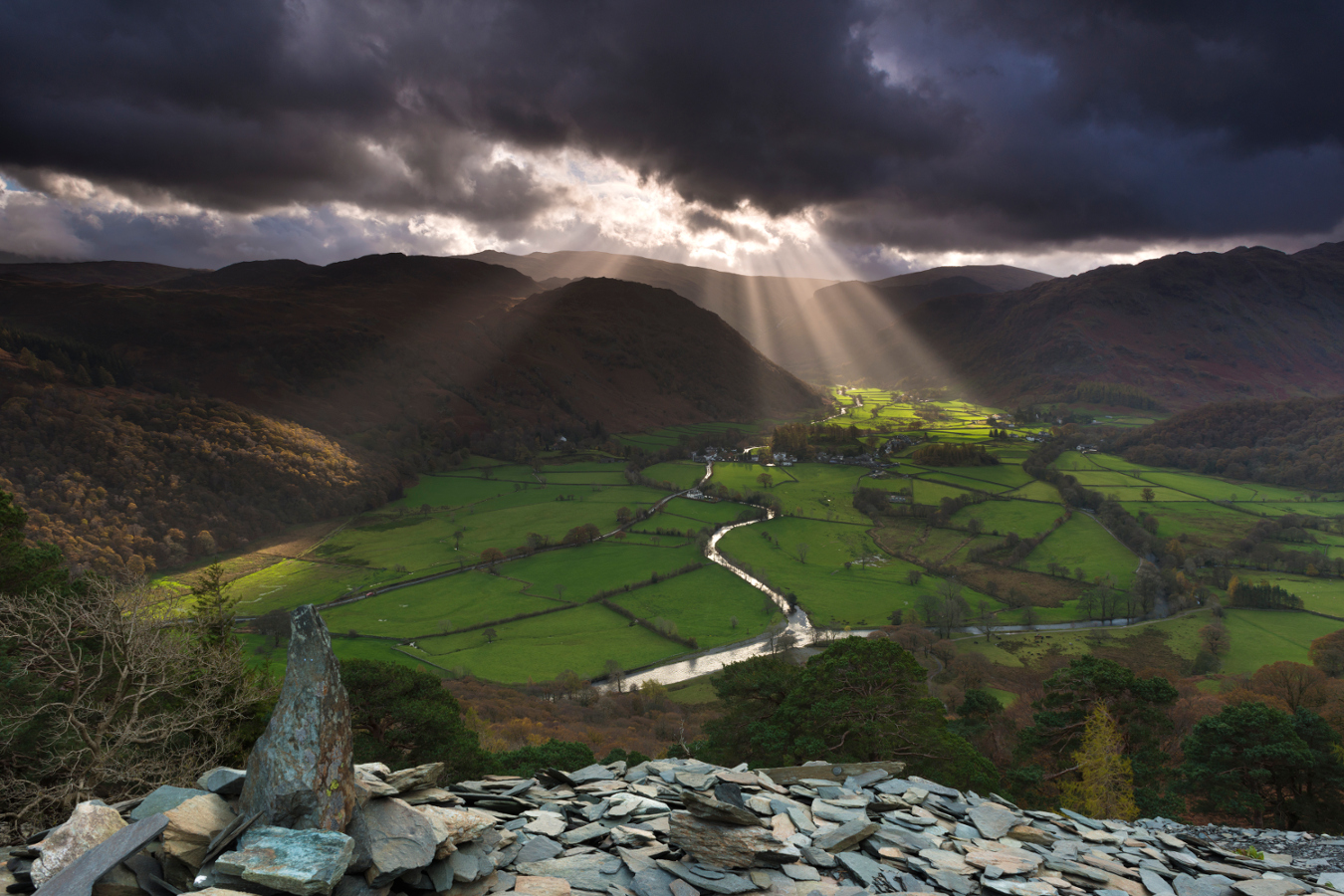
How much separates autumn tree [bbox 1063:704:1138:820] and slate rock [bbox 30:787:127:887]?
1308 inches

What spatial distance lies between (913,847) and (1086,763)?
2231cm

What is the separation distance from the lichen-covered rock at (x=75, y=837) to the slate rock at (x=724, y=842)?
805 cm

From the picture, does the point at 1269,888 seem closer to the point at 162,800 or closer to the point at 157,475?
the point at 162,800

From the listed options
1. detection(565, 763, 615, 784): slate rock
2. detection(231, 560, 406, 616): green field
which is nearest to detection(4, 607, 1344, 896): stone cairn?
detection(565, 763, 615, 784): slate rock

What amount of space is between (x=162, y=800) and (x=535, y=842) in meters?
5.66

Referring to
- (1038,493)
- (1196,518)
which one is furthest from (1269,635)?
(1038,493)

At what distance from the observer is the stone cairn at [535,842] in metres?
7.38

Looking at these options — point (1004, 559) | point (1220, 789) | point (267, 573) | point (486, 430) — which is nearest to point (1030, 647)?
point (1004, 559)

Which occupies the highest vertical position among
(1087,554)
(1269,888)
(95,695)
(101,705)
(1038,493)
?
(1269,888)

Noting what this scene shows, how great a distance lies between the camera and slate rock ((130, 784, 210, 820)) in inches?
331

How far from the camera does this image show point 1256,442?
160 meters

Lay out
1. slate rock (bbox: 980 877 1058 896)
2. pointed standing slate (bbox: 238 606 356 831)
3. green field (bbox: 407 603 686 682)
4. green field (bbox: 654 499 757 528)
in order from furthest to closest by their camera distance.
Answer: green field (bbox: 654 499 757 528), green field (bbox: 407 603 686 682), slate rock (bbox: 980 877 1058 896), pointed standing slate (bbox: 238 606 356 831)

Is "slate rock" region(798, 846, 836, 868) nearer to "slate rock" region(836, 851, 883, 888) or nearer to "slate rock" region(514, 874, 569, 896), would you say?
"slate rock" region(836, 851, 883, 888)

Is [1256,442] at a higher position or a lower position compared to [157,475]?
higher
